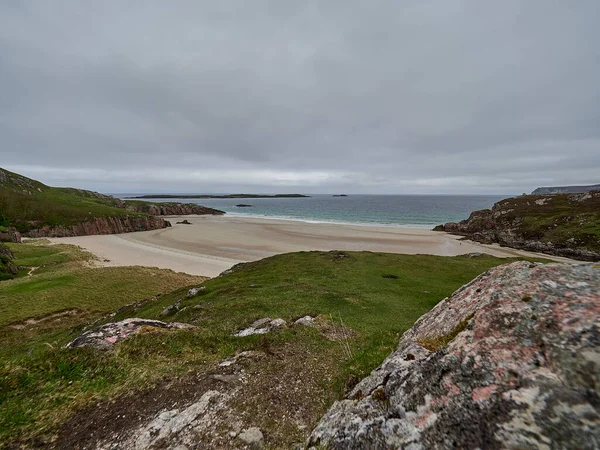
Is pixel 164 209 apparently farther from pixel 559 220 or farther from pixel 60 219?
pixel 559 220

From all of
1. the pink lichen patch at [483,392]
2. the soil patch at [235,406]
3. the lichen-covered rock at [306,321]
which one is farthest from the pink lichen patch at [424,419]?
the lichen-covered rock at [306,321]

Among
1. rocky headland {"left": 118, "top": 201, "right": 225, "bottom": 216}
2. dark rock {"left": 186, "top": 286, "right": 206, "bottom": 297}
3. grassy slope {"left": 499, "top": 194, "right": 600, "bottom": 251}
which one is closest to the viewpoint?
dark rock {"left": 186, "top": 286, "right": 206, "bottom": 297}

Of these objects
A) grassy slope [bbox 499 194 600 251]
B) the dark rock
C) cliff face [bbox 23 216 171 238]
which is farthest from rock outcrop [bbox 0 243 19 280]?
grassy slope [bbox 499 194 600 251]

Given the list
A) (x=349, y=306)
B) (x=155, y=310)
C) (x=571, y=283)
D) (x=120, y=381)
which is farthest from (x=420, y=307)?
(x=155, y=310)

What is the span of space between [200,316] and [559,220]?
308 feet

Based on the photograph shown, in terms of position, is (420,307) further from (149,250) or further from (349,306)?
(149,250)

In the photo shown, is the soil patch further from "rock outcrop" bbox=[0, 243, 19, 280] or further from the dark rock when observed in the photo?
"rock outcrop" bbox=[0, 243, 19, 280]

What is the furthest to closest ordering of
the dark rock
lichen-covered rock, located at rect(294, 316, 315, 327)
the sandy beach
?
the sandy beach → the dark rock → lichen-covered rock, located at rect(294, 316, 315, 327)

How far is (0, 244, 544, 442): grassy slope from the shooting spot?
7.98 m

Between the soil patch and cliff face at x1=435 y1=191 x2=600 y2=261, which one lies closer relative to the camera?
the soil patch

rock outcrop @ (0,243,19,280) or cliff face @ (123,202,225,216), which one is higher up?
cliff face @ (123,202,225,216)

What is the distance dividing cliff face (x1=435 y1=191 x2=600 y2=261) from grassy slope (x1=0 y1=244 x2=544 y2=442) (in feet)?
132

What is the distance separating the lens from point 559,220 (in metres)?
69.9

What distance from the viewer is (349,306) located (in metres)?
19.7
